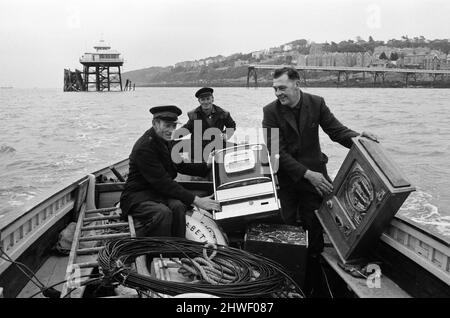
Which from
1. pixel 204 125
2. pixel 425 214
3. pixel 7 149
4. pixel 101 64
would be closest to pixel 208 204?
pixel 204 125

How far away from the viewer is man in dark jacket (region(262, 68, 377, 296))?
Answer: 4254 millimetres

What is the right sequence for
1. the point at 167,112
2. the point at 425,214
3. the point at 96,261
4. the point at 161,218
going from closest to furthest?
the point at 96,261, the point at 161,218, the point at 167,112, the point at 425,214

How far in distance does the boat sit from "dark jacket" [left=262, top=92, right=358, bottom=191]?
33.2 inches

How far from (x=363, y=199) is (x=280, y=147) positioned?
3.58 feet

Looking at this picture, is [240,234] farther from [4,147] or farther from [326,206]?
[4,147]

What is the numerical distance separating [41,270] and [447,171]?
42.5 feet

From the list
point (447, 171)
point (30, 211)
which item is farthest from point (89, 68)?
point (30, 211)

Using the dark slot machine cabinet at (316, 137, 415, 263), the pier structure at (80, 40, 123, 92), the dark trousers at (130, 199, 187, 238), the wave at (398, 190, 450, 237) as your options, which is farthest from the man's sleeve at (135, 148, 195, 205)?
the pier structure at (80, 40, 123, 92)

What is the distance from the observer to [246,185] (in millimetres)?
4035

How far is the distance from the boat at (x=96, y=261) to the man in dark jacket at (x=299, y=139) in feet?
1.41

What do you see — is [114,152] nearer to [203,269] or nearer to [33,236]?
[33,236]

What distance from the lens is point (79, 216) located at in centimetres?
510

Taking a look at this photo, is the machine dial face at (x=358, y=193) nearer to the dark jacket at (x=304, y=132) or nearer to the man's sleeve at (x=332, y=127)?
the dark jacket at (x=304, y=132)

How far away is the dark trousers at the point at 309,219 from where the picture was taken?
13.8 ft
